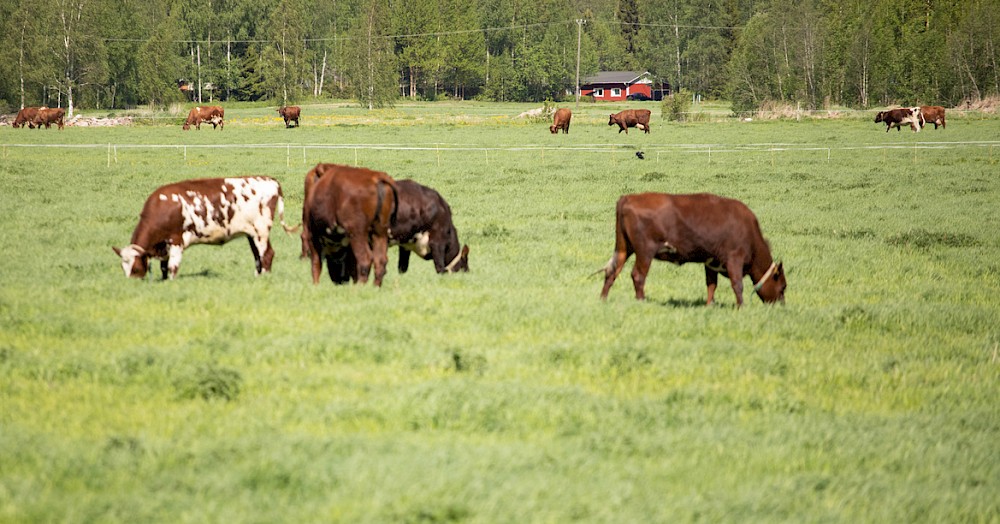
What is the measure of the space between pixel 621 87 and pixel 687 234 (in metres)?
145

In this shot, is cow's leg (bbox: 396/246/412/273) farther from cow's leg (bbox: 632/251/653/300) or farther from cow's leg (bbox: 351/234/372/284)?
cow's leg (bbox: 632/251/653/300)

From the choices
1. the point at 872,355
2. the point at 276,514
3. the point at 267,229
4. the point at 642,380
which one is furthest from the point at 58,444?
the point at 267,229

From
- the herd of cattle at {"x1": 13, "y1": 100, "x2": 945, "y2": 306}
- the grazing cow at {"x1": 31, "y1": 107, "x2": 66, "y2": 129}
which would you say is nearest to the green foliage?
the grazing cow at {"x1": 31, "y1": 107, "x2": 66, "y2": 129}

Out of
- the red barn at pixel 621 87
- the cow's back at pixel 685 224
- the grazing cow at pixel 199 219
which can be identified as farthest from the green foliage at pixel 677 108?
the cow's back at pixel 685 224

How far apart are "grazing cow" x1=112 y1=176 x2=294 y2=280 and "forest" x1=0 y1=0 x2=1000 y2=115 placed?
76341mm

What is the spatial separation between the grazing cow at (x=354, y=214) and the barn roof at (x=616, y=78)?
465 ft

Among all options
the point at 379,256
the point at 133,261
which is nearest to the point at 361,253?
the point at 379,256

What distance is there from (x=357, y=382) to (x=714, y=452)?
3230 mm

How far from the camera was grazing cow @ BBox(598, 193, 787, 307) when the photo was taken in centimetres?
1331

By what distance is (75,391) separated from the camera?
28.2ft

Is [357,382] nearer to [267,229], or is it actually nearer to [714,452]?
[714,452]

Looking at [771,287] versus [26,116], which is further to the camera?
[26,116]

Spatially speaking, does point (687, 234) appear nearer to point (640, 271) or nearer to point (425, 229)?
point (640, 271)

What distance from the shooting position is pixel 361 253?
1388 centimetres
